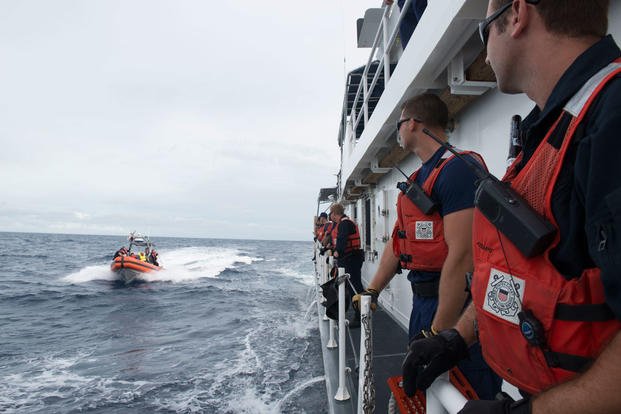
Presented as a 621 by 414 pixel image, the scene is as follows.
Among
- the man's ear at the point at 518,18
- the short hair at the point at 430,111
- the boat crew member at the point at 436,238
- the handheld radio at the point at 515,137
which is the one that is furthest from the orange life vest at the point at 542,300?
the short hair at the point at 430,111

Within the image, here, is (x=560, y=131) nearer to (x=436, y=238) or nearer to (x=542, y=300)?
(x=542, y=300)

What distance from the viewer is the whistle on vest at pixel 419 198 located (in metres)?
1.91

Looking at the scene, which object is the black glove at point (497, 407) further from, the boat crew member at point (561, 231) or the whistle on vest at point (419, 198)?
the whistle on vest at point (419, 198)

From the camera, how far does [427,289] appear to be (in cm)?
204

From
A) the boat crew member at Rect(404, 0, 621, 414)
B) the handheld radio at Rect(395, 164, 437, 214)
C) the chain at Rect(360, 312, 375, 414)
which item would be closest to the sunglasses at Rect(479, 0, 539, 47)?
the boat crew member at Rect(404, 0, 621, 414)

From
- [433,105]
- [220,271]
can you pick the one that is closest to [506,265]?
[433,105]

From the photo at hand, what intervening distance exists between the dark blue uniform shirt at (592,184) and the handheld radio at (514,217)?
0.04m

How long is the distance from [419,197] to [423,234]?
0.21 meters

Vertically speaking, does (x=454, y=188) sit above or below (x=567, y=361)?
above

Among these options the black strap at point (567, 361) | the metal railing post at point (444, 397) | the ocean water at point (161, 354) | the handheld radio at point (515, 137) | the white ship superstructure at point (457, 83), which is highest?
the white ship superstructure at point (457, 83)

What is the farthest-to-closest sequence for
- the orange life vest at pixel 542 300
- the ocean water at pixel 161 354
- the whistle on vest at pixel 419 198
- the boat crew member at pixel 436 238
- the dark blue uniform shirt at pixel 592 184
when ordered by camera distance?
the ocean water at pixel 161 354
the whistle on vest at pixel 419 198
the boat crew member at pixel 436 238
the orange life vest at pixel 542 300
the dark blue uniform shirt at pixel 592 184

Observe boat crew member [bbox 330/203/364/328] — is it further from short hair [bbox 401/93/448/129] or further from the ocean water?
short hair [bbox 401/93/448/129]

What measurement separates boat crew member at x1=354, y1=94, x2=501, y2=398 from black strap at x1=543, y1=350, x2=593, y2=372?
85 centimetres

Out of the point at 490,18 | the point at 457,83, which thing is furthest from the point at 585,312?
the point at 457,83
